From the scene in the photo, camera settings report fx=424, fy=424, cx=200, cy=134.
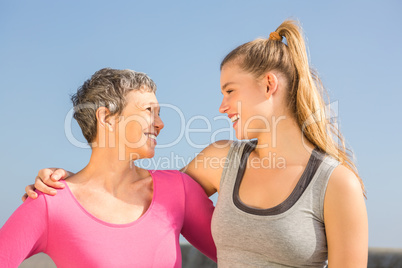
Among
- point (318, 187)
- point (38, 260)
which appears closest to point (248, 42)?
point (318, 187)

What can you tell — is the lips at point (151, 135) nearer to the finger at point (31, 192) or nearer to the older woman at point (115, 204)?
the older woman at point (115, 204)

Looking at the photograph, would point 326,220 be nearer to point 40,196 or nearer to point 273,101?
point 273,101

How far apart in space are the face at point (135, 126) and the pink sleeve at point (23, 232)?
43cm

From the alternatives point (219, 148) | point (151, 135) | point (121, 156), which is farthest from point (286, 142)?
point (121, 156)

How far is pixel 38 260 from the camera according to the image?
2.29 m

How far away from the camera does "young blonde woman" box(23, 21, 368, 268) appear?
1.61m

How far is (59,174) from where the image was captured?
1.84m

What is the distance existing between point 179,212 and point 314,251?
0.63 metres

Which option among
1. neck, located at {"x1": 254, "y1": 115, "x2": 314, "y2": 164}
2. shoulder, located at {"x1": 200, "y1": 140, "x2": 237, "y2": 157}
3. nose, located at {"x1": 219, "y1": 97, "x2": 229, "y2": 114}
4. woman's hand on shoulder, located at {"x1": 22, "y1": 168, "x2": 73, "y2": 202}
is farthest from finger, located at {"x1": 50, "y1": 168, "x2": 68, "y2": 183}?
neck, located at {"x1": 254, "y1": 115, "x2": 314, "y2": 164}

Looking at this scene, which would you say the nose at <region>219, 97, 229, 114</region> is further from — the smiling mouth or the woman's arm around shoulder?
the woman's arm around shoulder

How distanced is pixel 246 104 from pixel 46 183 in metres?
0.92

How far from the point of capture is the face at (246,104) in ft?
6.04

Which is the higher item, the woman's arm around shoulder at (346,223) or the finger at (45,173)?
the finger at (45,173)

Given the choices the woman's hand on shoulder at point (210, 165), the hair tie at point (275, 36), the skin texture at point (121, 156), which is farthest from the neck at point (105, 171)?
the hair tie at point (275, 36)
